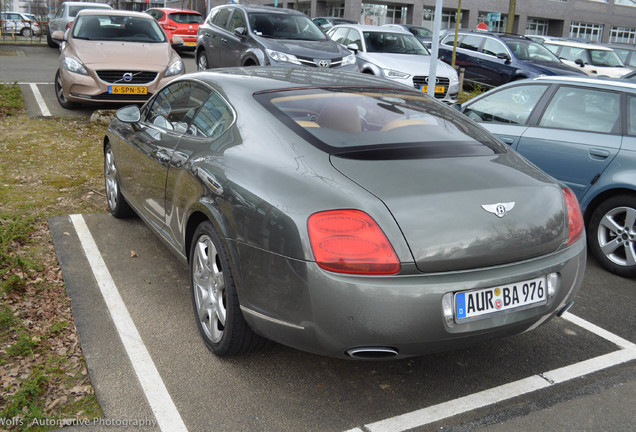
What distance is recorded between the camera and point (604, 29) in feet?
182

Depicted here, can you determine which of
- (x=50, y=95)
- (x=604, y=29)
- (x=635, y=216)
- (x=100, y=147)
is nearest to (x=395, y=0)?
(x=604, y=29)

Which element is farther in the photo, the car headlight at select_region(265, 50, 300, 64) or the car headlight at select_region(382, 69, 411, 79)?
the car headlight at select_region(382, 69, 411, 79)

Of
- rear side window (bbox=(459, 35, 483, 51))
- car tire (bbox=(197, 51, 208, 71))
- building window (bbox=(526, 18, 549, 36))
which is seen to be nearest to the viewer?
car tire (bbox=(197, 51, 208, 71))

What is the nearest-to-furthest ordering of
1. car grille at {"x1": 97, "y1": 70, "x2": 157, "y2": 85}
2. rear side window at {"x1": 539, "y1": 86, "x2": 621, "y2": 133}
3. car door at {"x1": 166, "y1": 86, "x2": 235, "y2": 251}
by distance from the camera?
1. car door at {"x1": 166, "y1": 86, "x2": 235, "y2": 251}
2. rear side window at {"x1": 539, "y1": 86, "x2": 621, "y2": 133}
3. car grille at {"x1": 97, "y1": 70, "x2": 157, "y2": 85}

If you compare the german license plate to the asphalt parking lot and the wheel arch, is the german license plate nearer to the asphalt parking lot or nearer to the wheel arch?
the asphalt parking lot

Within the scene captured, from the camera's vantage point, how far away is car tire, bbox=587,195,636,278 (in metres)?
4.83

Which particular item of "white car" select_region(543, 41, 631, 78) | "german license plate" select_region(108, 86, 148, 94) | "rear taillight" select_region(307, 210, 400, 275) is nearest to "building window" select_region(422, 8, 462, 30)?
"white car" select_region(543, 41, 631, 78)

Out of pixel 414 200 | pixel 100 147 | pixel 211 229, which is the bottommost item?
pixel 100 147

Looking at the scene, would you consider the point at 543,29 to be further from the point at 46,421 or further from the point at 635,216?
the point at 46,421

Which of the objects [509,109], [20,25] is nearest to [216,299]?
[509,109]

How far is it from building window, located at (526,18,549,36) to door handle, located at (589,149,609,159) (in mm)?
52845

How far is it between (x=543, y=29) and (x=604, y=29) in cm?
611

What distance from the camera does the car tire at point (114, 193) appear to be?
5.45 metres

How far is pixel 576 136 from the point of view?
5.20 meters
